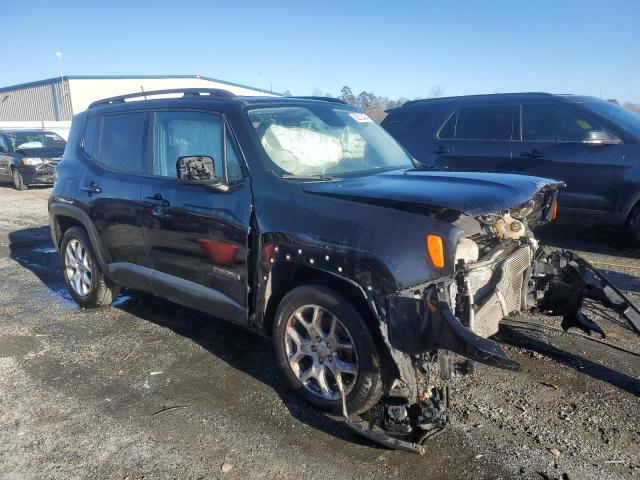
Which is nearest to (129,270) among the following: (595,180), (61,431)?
(61,431)

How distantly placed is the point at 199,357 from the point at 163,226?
1.05m

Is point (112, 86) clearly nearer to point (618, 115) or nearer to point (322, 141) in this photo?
point (618, 115)

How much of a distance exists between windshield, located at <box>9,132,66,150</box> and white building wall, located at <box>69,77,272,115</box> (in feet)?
82.2

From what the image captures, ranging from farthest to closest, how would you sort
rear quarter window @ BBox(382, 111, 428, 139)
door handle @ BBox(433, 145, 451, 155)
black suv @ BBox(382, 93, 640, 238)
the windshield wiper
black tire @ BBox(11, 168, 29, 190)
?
black tire @ BBox(11, 168, 29, 190) → rear quarter window @ BBox(382, 111, 428, 139) → door handle @ BBox(433, 145, 451, 155) → black suv @ BBox(382, 93, 640, 238) → the windshield wiper

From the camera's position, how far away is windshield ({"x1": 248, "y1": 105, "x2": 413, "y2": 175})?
145 inches

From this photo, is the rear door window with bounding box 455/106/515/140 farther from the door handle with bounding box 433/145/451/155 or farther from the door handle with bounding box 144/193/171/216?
the door handle with bounding box 144/193/171/216

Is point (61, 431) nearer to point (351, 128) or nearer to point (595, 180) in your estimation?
point (351, 128)

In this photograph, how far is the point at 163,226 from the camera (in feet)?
13.3

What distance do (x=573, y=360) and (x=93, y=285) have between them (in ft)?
14.0

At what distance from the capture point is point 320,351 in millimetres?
3221

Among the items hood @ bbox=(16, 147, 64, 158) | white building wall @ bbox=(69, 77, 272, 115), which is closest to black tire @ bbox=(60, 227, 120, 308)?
hood @ bbox=(16, 147, 64, 158)

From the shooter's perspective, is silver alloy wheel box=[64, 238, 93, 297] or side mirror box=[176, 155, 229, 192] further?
silver alloy wheel box=[64, 238, 93, 297]

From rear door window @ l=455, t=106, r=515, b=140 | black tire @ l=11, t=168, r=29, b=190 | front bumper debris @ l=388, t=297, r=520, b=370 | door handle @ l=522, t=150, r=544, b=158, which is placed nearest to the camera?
front bumper debris @ l=388, t=297, r=520, b=370

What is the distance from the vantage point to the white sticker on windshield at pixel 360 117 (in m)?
4.48
